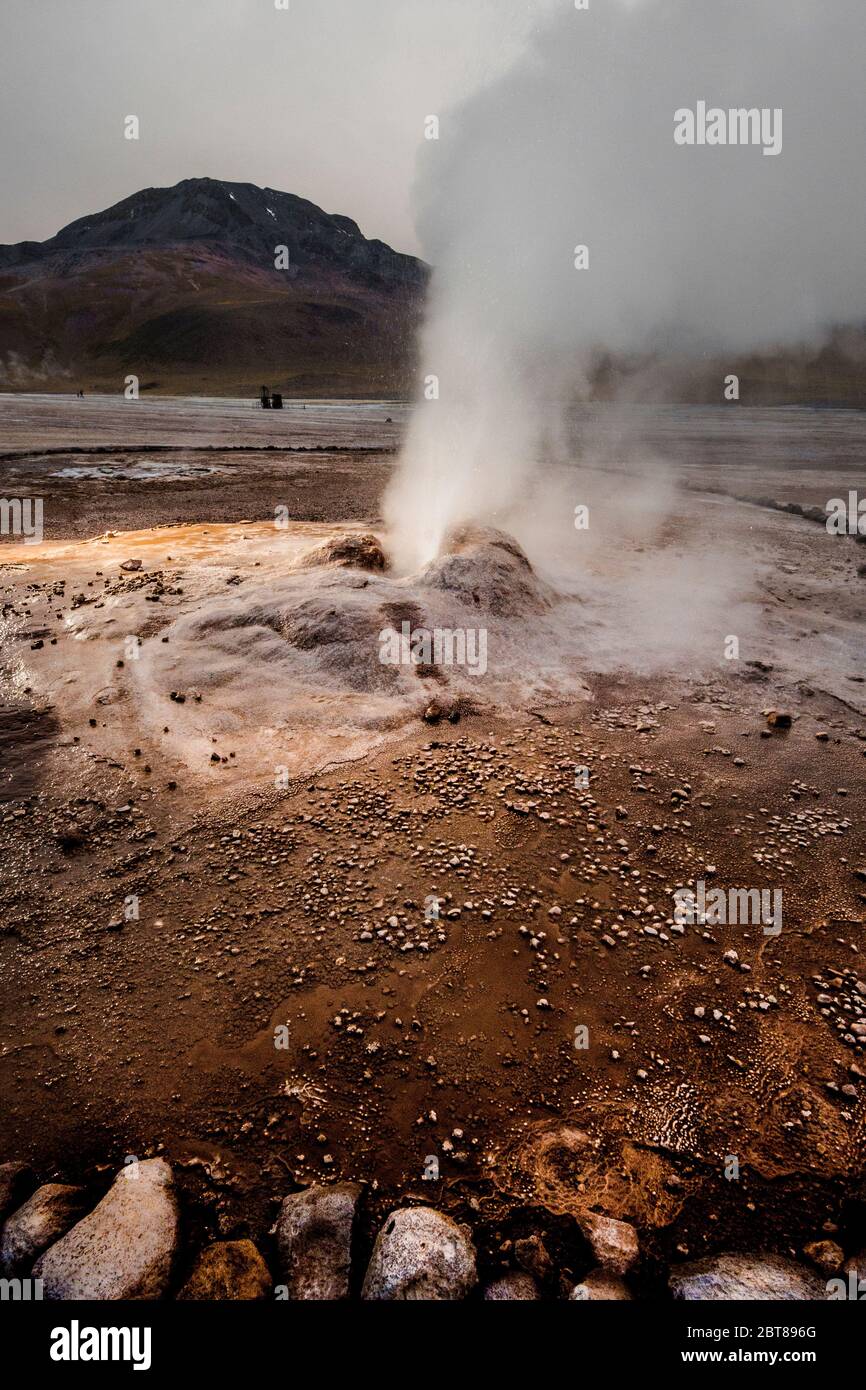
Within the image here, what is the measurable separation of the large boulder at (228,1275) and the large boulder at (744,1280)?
78.3 inches

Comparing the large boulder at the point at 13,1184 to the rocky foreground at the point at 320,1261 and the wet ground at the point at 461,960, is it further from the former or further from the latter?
the wet ground at the point at 461,960

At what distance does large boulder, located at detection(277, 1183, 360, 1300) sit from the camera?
295cm

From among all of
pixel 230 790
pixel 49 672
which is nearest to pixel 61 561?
pixel 49 672

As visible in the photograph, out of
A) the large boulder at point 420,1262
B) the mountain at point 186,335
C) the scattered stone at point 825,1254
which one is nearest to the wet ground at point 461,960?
the scattered stone at point 825,1254

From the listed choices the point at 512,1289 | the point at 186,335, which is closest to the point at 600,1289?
the point at 512,1289

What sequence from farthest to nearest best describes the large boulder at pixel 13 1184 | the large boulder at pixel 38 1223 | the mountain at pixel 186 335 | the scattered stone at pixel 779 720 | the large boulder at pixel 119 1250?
the mountain at pixel 186 335
the scattered stone at pixel 779 720
the large boulder at pixel 13 1184
the large boulder at pixel 38 1223
the large boulder at pixel 119 1250

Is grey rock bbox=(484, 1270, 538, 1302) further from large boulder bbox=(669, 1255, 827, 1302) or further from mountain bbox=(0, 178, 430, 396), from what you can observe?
mountain bbox=(0, 178, 430, 396)

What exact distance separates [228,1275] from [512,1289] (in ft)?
4.42

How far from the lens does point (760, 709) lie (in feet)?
27.6

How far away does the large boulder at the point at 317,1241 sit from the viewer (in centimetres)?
295

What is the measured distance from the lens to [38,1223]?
312cm

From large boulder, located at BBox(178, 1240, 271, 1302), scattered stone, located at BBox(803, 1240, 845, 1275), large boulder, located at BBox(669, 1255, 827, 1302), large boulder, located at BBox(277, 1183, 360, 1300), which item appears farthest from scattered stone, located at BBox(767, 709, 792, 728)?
large boulder, located at BBox(178, 1240, 271, 1302)
